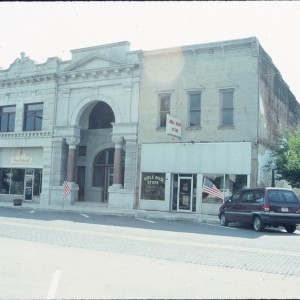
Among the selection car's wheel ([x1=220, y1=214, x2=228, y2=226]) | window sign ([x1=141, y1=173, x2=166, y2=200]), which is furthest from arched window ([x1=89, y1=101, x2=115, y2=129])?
car's wheel ([x1=220, y1=214, x2=228, y2=226])

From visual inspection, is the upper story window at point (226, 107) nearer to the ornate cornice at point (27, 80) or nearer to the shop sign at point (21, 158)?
the ornate cornice at point (27, 80)

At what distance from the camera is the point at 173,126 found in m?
22.5

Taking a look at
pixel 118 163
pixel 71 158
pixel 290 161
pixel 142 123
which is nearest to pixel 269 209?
pixel 290 161

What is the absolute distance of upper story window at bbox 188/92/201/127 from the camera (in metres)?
23.3

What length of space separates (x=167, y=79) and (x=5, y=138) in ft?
46.1

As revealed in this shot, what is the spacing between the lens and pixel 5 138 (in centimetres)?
3028

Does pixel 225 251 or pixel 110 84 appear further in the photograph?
pixel 110 84

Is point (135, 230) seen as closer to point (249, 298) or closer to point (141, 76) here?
point (249, 298)

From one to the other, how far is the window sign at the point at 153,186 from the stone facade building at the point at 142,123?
6 cm

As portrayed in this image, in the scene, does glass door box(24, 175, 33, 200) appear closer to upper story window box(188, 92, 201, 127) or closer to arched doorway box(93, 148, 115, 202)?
arched doorway box(93, 148, 115, 202)

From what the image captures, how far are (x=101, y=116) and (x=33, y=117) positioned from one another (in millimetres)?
5123

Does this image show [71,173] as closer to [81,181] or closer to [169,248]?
[81,181]

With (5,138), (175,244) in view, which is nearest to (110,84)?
(5,138)

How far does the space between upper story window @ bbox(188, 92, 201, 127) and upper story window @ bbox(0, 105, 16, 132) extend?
47.8ft
